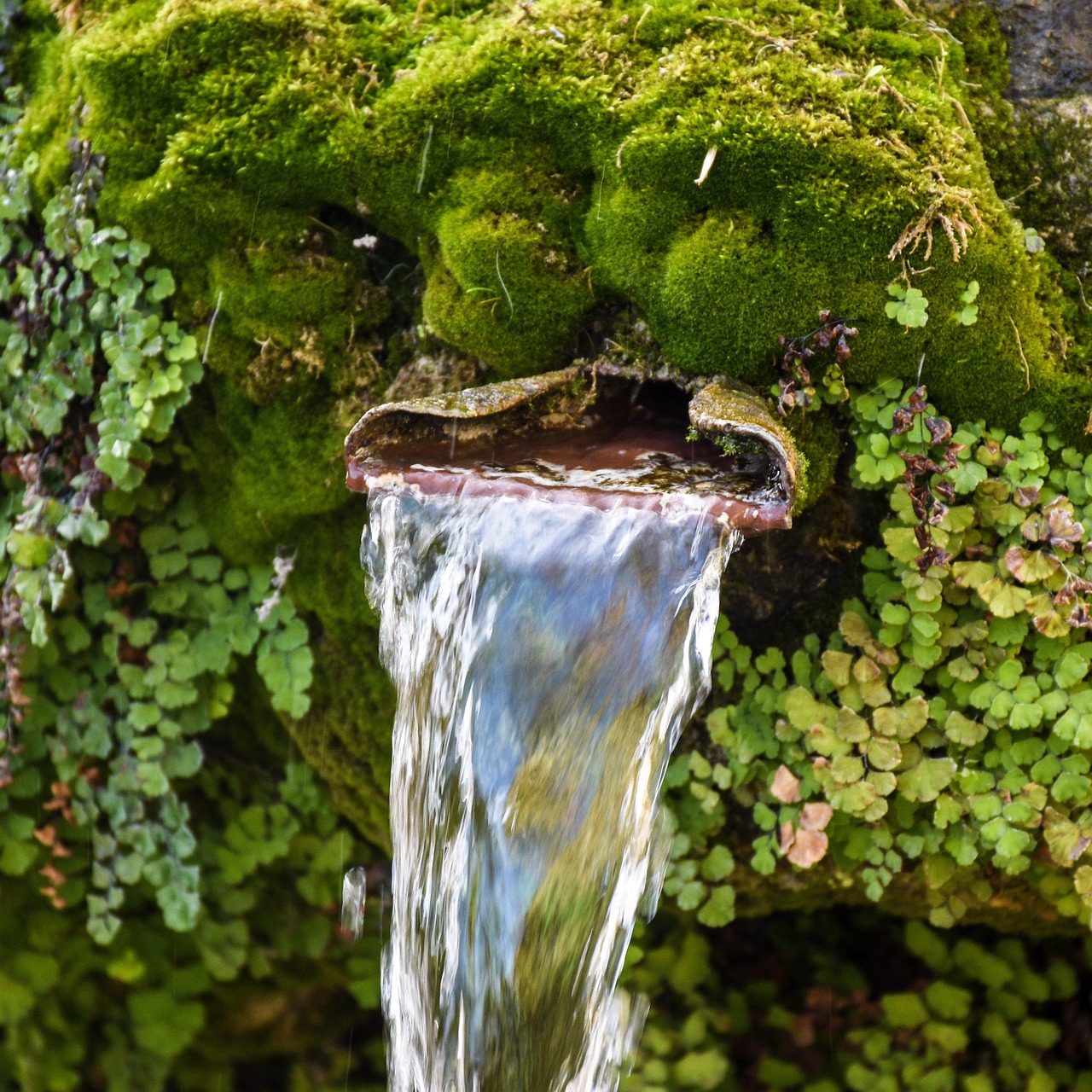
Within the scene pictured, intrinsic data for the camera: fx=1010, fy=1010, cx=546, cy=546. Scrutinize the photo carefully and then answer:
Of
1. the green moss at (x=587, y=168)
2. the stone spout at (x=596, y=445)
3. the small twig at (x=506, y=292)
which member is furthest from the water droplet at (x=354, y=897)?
the small twig at (x=506, y=292)

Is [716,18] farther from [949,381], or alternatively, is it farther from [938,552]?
[938,552]

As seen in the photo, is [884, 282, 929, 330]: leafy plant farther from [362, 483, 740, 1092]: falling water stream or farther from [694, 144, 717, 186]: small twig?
[362, 483, 740, 1092]: falling water stream

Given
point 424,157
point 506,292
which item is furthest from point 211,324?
point 506,292

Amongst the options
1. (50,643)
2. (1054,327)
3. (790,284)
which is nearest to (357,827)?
(50,643)

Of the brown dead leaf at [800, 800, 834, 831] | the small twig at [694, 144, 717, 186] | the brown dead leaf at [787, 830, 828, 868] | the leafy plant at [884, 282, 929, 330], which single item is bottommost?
the brown dead leaf at [787, 830, 828, 868]

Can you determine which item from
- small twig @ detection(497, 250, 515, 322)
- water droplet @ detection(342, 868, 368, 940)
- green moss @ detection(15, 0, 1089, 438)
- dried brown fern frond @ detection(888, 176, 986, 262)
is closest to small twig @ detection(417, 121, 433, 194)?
green moss @ detection(15, 0, 1089, 438)

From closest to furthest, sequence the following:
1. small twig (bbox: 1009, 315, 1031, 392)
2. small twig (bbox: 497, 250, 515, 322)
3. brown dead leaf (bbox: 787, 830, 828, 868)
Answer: small twig (bbox: 1009, 315, 1031, 392) → small twig (bbox: 497, 250, 515, 322) → brown dead leaf (bbox: 787, 830, 828, 868)
